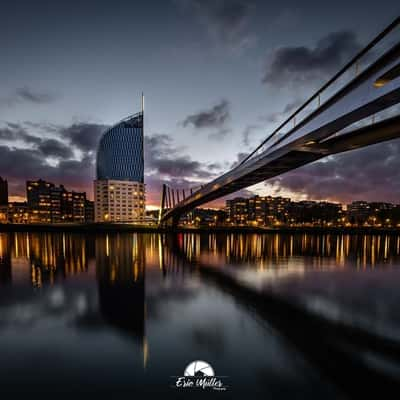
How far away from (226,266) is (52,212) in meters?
139

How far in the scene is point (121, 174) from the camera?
11438cm

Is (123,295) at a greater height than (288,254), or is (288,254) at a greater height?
(123,295)

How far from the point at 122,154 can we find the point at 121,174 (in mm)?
11008

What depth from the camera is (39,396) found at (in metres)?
4.28

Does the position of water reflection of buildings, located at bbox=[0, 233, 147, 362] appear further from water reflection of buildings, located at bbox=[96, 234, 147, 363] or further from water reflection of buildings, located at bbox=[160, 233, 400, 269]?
water reflection of buildings, located at bbox=[160, 233, 400, 269]

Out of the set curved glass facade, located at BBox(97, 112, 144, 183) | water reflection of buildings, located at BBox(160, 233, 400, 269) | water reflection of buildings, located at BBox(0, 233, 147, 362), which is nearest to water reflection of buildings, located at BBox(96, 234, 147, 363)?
water reflection of buildings, located at BBox(0, 233, 147, 362)

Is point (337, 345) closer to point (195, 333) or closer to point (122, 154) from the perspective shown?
point (195, 333)

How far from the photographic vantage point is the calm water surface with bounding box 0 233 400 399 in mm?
4723

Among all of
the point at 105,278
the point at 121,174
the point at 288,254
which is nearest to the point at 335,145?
the point at 105,278

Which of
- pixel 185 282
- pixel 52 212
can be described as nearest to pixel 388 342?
pixel 185 282
